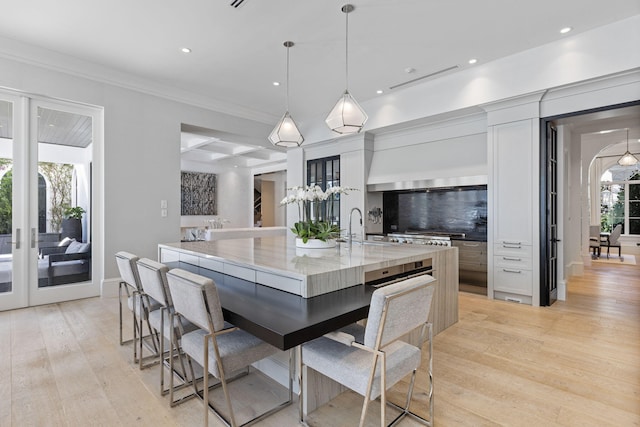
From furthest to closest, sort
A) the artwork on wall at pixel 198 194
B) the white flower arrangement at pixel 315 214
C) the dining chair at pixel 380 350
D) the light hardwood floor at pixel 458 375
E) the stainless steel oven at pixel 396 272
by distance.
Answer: the artwork on wall at pixel 198 194, the white flower arrangement at pixel 315 214, the stainless steel oven at pixel 396 272, the light hardwood floor at pixel 458 375, the dining chair at pixel 380 350

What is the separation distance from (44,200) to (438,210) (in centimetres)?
541

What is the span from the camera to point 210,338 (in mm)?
1589

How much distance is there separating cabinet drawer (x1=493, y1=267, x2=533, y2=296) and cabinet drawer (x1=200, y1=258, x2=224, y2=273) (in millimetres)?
3428

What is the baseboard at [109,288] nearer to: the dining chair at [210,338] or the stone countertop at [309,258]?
the stone countertop at [309,258]

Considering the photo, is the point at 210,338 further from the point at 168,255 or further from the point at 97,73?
the point at 97,73

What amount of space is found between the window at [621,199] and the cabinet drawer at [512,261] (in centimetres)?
780

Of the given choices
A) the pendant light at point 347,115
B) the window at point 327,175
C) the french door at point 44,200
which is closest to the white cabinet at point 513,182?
the pendant light at point 347,115

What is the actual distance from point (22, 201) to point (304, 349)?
4.09 meters

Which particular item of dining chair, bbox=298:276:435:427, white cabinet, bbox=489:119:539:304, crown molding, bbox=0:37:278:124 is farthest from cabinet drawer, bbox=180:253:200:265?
white cabinet, bbox=489:119:539:304

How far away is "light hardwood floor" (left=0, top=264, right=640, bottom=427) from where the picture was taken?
1.79 metres

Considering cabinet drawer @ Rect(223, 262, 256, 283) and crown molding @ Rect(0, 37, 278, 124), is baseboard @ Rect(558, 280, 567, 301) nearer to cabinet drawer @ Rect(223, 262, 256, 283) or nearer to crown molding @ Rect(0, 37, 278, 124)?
cabinet drawer @ Rect(223, 262, 256, 283)

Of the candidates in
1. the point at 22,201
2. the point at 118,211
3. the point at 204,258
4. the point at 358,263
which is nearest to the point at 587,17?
the point at 358,263

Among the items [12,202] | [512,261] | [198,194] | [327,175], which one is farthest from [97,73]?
[198,194]

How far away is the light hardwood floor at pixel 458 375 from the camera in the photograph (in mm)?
1788
